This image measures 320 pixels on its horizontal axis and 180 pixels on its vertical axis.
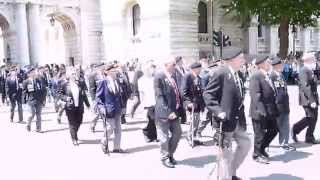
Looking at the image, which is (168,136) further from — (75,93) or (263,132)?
(75,93)

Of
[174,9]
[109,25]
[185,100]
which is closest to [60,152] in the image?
[185,100]

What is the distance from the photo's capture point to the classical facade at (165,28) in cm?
3969

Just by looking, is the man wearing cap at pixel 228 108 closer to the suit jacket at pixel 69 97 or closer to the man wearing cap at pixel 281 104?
the man wearing cap at pixel 281 104

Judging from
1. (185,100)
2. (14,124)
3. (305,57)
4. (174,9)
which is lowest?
(14,124)

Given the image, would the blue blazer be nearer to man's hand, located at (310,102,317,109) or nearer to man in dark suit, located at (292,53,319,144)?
man in dark suit, located at (292,53,319,144)

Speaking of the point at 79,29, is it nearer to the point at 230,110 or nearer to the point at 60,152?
the point at 60,152

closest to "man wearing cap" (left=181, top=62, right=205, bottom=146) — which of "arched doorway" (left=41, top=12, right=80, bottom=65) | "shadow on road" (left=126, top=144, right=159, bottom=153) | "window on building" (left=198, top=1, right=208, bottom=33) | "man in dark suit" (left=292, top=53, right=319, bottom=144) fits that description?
"shadow on road" (left=126, top=144, right=159, bottom=153)

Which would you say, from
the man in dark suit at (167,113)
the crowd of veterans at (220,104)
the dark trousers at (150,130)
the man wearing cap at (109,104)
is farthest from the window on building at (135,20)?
the man in dark suit at (167,113)

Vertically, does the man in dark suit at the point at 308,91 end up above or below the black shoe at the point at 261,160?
above

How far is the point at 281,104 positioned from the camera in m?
9.84

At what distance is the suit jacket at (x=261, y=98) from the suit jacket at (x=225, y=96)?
164 cm

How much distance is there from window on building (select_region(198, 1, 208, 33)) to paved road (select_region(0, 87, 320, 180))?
31789 mm

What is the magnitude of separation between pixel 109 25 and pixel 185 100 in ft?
111

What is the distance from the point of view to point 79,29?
52.2 meters
